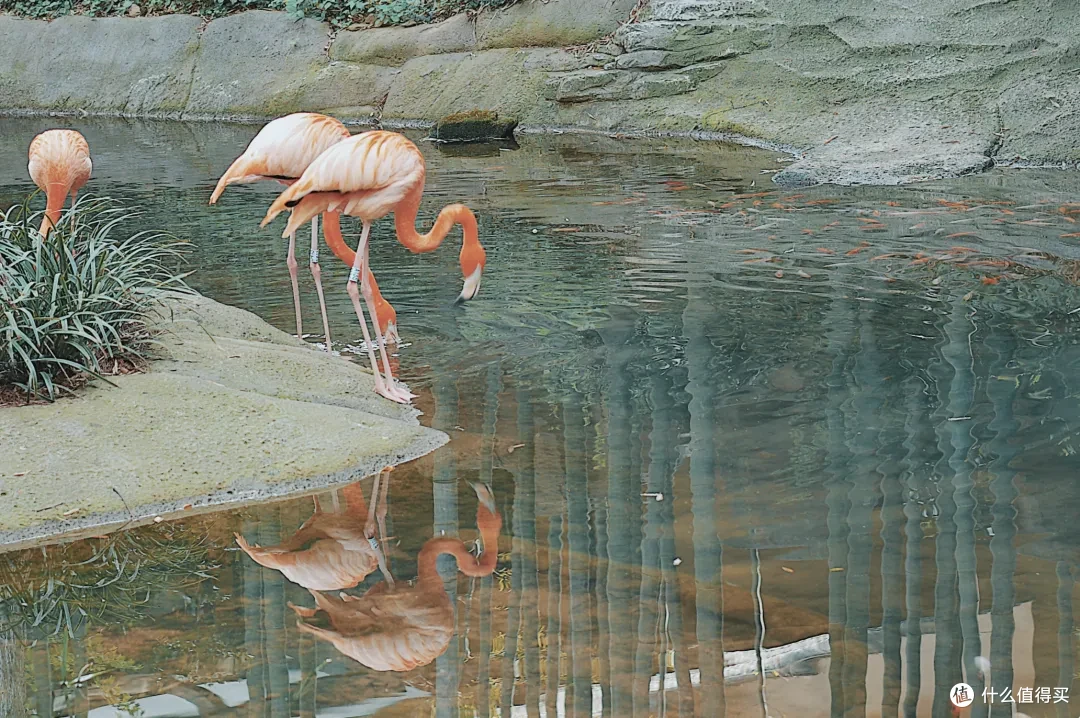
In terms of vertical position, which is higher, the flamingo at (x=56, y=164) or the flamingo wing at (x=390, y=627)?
the flamingo at (x=56, y=164)

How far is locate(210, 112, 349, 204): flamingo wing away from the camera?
16.8 feet

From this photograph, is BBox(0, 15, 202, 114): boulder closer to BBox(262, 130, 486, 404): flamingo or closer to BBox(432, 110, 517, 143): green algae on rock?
BBox(432, 110, 517, 143): green algae on rock

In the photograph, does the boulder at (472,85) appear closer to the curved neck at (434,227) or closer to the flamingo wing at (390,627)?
the curved neck at (434,227)

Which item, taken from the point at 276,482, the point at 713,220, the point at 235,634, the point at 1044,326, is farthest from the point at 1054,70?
the point at 235,634

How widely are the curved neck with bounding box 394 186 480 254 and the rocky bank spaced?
659 millimetres

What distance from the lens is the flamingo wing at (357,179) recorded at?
467 centimetres

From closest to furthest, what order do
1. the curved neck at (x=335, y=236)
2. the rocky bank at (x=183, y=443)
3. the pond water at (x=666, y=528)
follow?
the pond water at (x=666, y=528) < the rocky bank at (x=183, y=443) < the curved neck at (x=335, y=236)

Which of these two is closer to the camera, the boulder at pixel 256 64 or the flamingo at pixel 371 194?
the flamingo at pixel 371 194

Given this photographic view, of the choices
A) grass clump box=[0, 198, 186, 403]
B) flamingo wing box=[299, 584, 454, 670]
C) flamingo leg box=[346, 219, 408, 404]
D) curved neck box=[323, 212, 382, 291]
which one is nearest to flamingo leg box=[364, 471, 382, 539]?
flamingo wing box=[299, 584, 454, 670]

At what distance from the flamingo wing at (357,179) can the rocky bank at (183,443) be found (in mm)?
672

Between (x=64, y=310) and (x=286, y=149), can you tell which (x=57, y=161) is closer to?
(x=286, y=149)

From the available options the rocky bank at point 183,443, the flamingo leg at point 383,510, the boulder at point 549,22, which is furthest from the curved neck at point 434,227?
the boulder at point 549,22

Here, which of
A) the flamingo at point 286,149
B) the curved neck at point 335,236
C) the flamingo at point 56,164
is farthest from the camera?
the flamingo at point 56,164

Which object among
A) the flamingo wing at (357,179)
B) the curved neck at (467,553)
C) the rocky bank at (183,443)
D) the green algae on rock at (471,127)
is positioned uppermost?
the green algae on rock at (471,127)
